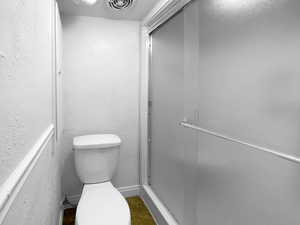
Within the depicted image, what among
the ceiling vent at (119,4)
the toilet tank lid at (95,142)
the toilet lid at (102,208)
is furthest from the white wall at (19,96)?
the ceiling vent at (119,4)

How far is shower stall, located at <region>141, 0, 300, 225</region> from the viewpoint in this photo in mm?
765

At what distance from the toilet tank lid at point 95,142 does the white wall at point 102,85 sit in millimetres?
222

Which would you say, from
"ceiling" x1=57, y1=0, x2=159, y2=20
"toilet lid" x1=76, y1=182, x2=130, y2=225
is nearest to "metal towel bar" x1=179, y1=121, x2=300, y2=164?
"toilet lid" x1=76, y1=182, x2=130, y2=225

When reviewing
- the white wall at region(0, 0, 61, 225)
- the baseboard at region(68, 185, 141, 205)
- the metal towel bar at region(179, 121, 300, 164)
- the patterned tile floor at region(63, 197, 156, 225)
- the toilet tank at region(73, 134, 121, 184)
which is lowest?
the patterned tile floor at region(63, 197, 156, 225)

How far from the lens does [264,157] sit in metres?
0.86

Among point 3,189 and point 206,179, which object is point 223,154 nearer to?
point 206,179

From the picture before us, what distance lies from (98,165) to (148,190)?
0.63 metres

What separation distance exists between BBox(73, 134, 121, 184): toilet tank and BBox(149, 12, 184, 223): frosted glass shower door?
1.43 ft

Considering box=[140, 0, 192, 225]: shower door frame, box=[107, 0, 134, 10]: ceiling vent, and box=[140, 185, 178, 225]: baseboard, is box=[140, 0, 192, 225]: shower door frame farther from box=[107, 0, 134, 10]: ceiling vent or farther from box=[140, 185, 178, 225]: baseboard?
box=[107, 0, 134, 10]: ceiling vent

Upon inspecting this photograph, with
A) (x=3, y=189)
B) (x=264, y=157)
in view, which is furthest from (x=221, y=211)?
(x=3, y=189)

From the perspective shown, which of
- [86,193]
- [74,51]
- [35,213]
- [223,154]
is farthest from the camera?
[74,51]

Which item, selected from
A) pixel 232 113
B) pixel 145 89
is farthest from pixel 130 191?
pixel 232 113

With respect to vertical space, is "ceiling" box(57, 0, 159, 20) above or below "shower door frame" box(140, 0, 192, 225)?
above

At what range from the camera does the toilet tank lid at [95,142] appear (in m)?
1.76
